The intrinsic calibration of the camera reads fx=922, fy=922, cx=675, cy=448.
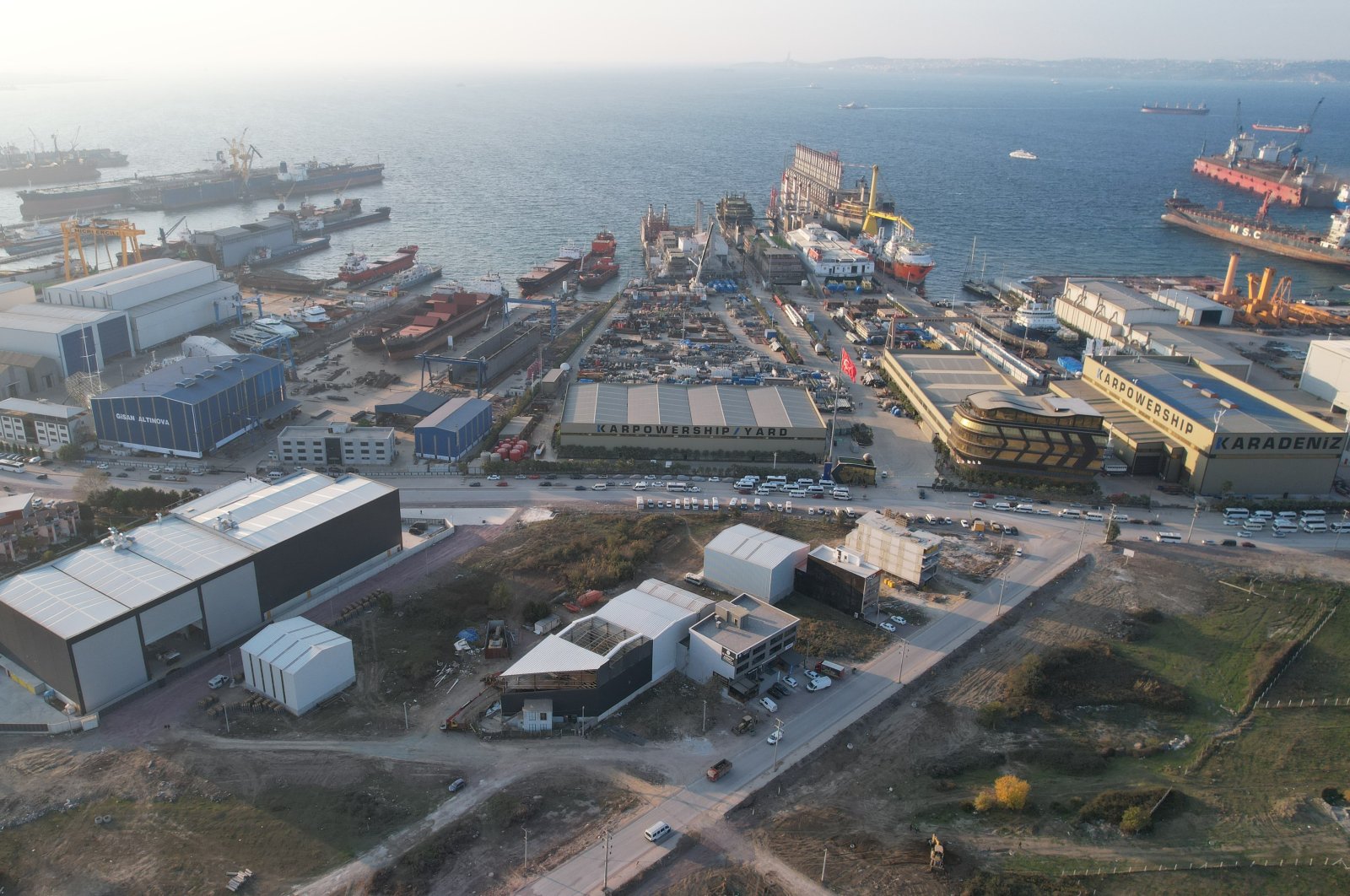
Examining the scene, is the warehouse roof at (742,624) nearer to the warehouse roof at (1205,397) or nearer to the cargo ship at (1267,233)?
the warehouse roof at (1205,397)

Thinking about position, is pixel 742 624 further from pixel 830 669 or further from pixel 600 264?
pixel 600 264

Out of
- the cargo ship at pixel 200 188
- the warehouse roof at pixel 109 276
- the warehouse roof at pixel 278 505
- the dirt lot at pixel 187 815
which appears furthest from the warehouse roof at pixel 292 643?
the cargo ship at pixel 200 188

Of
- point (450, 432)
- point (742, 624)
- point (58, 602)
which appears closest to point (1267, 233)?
point (450, 432)

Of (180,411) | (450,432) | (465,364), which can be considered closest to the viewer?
Answer: (180,411)

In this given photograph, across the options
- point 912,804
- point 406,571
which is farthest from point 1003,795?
point 406,571

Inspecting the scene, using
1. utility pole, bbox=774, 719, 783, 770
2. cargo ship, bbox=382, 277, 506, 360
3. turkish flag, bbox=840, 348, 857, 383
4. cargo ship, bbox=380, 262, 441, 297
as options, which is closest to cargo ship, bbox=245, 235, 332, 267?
cargo ship, bbox=380, 262, 441, 297
